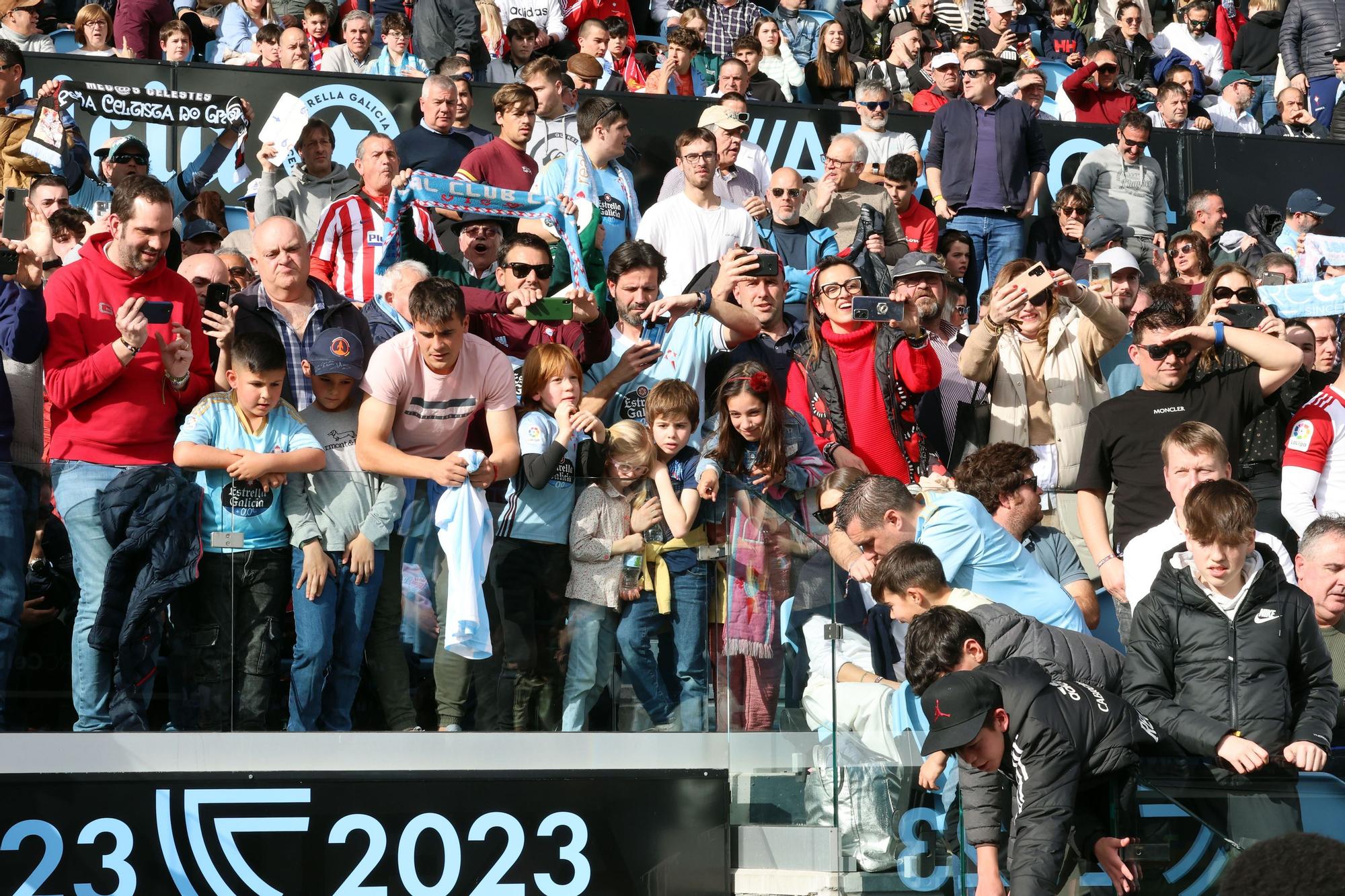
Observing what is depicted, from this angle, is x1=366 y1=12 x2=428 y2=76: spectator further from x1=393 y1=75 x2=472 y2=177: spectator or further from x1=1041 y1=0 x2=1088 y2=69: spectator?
x1=1041 y1=0 x2=1088 y2=69: spectator

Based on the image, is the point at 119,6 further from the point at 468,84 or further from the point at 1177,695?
the point at 1177,695

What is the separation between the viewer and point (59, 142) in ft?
28.7

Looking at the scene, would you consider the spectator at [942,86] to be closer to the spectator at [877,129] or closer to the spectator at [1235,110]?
the spectator at [877,129]

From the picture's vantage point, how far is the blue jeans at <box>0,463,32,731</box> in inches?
222

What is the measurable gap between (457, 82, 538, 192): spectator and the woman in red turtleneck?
2.33m

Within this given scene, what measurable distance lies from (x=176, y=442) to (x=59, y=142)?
12.3ft

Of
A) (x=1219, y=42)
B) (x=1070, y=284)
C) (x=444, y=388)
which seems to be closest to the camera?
(x=444, y=388)

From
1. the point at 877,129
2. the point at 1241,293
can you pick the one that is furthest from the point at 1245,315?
the point at 877,129

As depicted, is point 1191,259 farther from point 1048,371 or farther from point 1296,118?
point 1296,118

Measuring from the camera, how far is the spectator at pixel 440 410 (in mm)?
5836

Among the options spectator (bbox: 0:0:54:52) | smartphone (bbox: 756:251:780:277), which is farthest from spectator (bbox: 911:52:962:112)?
spectator (bbox: 0:0:54:52)

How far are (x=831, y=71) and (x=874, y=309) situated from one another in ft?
18.8

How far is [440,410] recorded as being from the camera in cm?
612

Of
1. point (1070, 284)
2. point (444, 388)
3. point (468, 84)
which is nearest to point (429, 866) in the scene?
point (444, 388)
